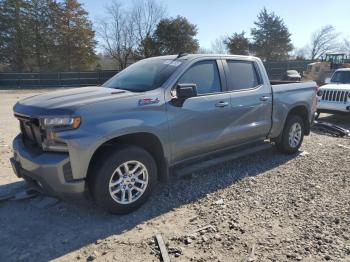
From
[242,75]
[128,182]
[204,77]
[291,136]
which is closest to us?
[128,182]

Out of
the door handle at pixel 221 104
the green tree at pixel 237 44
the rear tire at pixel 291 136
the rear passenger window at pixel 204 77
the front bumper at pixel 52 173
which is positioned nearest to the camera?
the front bumper at pixel 52 173

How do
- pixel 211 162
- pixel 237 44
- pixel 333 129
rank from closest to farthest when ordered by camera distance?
pixel 211 162
pixel 333 129
pixel 237 44

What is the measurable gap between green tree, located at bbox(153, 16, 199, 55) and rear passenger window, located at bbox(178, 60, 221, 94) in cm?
3654

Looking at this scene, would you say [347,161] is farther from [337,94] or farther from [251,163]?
[337,94]

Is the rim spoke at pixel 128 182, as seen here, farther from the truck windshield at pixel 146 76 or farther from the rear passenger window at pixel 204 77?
the rear passenger window at pixel 204 77

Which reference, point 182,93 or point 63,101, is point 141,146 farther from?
point 63,101

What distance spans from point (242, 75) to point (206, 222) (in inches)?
101

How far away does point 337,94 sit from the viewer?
9.91m

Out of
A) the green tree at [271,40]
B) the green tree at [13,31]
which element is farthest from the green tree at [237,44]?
the green tree at [13,31]

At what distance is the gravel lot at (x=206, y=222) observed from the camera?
320 cm

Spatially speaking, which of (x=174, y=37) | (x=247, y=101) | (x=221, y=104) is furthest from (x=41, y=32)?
(x=221, y=104)

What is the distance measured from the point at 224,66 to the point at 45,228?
3.29m

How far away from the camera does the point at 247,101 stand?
5152 millimetres

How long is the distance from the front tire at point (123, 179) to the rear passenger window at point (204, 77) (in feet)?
3.90
